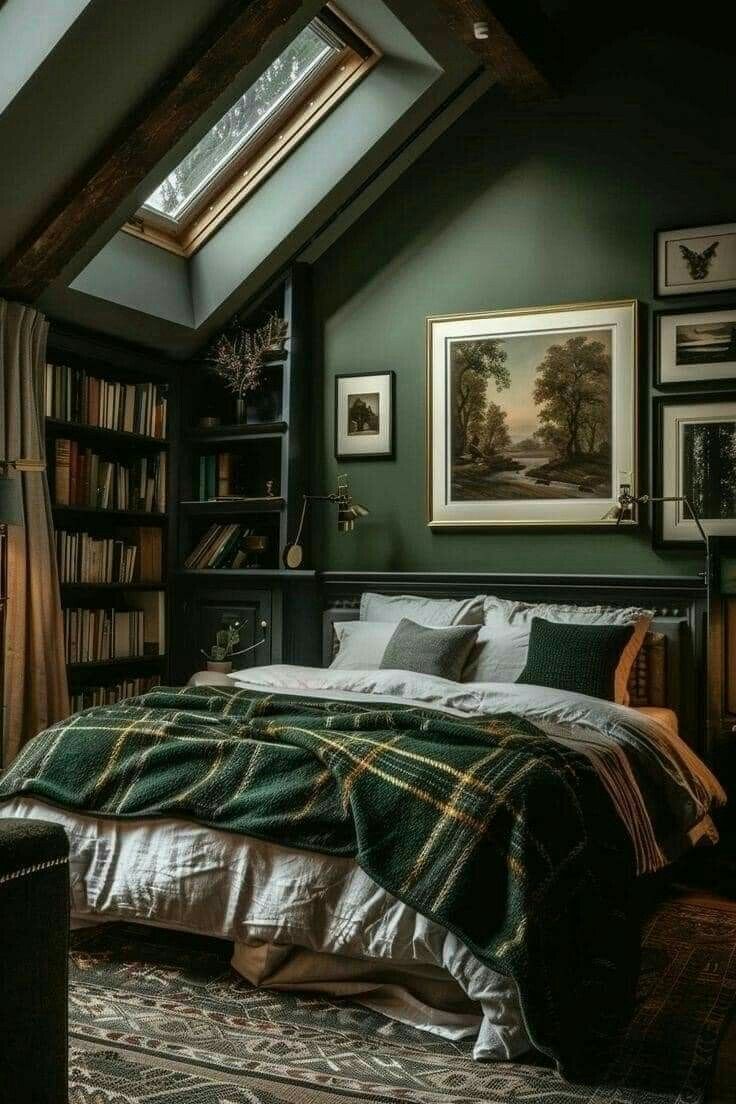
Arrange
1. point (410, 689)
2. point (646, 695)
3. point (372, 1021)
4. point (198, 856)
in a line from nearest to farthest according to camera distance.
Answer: point (372, 1021), point (198, 856), point (410, 689), point (646, 695)

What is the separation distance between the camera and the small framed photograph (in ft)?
15.3

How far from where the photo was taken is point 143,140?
416 centimetres

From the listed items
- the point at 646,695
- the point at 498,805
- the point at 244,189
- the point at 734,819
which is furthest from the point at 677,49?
the point at 498,805

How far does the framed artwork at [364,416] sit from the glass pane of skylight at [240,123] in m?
1.13

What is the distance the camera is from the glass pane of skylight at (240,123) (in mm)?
4871

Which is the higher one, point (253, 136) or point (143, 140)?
point (253, 136)

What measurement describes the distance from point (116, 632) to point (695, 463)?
2.75m

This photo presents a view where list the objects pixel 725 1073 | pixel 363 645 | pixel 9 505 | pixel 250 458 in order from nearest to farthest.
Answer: pixel 725 1073
pixel 9 505
pixel 363 645
pixel 250 458

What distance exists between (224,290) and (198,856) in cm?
322

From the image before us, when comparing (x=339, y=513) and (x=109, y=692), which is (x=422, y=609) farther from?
(x=109, y=692)

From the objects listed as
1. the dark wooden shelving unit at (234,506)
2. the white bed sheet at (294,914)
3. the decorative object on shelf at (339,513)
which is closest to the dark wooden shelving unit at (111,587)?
the dark wooden shelving unit at (234,506)

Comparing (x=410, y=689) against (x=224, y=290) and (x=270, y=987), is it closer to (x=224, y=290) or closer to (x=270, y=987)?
(x=270, y=987)

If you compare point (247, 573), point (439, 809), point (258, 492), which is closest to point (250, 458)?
point (258, 492)

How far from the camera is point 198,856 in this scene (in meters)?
2.89
